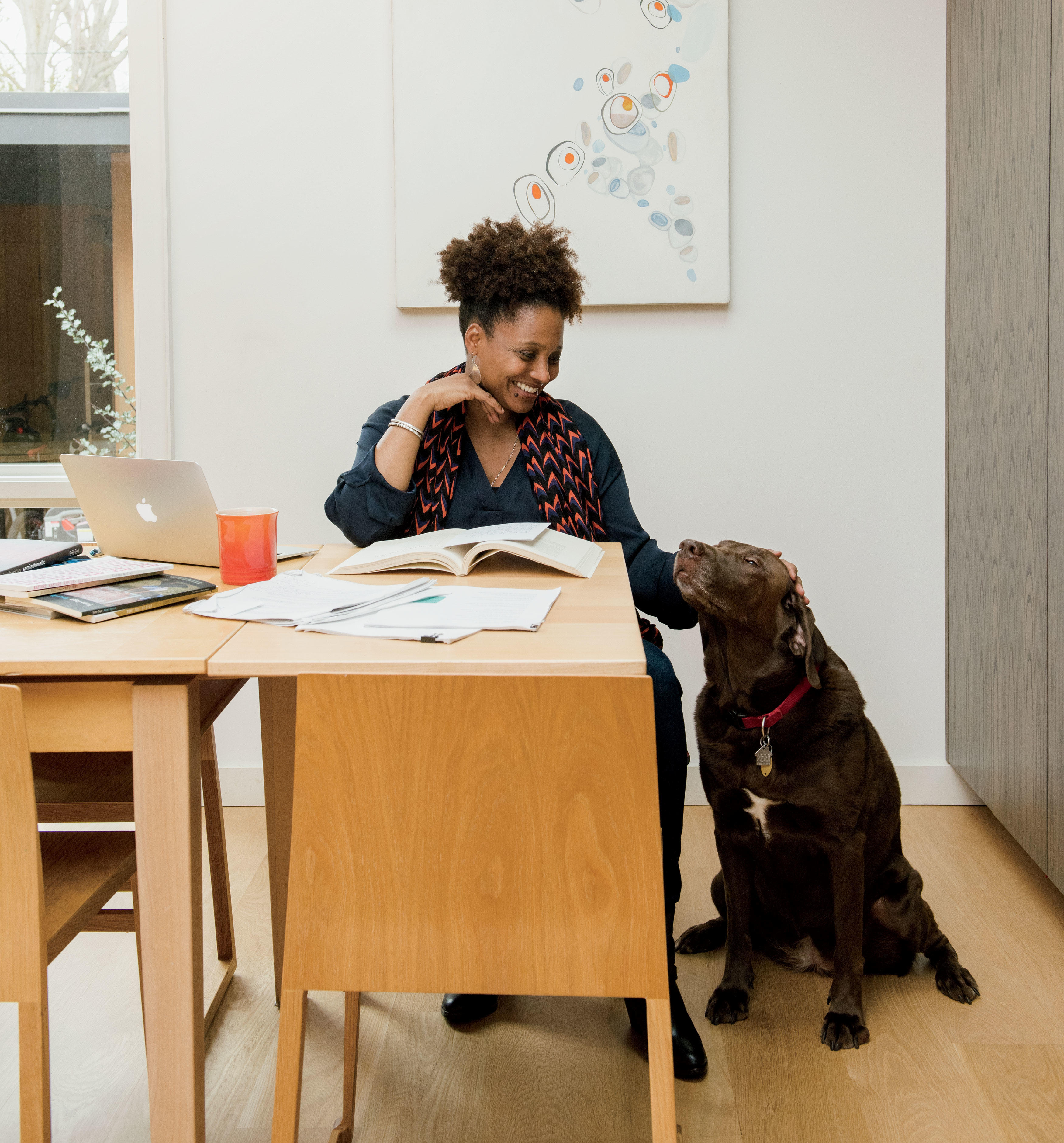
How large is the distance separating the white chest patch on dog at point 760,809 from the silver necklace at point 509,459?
758 mm

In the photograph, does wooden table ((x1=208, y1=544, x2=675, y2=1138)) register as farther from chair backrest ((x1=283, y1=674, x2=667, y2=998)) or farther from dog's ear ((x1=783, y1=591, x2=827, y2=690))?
dog's ear ((x1=783, y1=591, x2=827, y2=690))

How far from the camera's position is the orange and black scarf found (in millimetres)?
1836

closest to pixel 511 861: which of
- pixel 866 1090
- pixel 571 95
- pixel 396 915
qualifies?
pixel 396 915

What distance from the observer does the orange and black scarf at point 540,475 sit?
1836 mm

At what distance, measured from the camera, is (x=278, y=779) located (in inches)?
62.6

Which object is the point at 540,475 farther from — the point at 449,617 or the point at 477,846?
the point at 477,846

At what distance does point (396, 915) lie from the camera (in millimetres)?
958

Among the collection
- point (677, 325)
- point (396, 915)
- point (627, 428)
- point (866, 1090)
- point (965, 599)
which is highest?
point (677, 325)

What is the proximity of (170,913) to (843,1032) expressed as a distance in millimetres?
1043

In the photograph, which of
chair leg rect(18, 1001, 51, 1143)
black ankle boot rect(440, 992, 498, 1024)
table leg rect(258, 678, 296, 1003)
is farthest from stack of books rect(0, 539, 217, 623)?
black ankle boot rect(440, 992, 498, 1024)

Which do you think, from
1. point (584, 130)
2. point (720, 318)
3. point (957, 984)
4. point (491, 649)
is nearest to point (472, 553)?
point (491, 649)

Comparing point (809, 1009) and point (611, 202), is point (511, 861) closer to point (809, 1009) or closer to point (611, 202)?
point (809, 1009)

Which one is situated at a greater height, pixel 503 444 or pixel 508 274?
pixel 508 274

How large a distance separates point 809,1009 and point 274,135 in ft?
7.33
